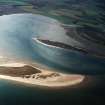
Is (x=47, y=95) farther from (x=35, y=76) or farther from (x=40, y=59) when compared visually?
(x=40, y=59)

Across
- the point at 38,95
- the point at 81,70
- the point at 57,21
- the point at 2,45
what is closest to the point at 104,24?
the point at 57,21

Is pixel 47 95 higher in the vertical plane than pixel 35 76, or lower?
lower

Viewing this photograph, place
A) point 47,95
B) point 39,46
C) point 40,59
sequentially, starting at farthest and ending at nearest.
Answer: point 39,46
point 40,59
point 47,95

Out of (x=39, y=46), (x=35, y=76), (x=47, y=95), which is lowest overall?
(x=47, y=95)

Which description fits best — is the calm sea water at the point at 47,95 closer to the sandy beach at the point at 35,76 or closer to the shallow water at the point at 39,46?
the sandy beach at the point at 35,76

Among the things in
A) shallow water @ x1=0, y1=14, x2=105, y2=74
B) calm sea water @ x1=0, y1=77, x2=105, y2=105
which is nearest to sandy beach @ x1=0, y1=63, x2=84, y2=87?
calm sea water @ x1=0, y1=77, x2=105, y2=105

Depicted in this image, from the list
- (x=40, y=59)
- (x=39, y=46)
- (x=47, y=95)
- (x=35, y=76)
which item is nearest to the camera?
(x=47, y=95)

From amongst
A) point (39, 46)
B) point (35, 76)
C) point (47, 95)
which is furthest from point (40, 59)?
point (47, 95)

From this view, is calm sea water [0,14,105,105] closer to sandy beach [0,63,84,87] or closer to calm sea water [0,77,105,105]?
calm sea water [0,77,105,105]

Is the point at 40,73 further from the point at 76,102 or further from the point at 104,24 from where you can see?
the point at 104,24

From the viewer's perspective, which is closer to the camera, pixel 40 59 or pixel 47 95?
pixel 47 95
